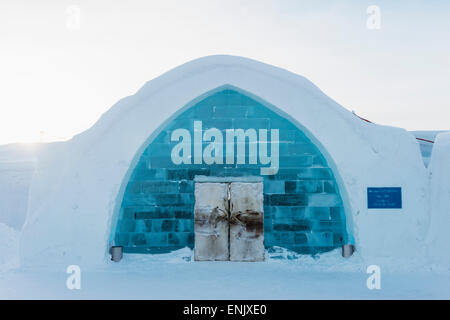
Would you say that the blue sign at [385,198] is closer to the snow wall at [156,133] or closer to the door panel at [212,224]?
the snow wall at [156,133]

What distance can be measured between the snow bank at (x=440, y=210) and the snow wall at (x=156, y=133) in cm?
14

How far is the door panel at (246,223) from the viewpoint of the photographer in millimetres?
6953

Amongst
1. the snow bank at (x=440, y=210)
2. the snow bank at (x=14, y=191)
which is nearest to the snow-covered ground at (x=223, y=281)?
the snow bank at (x=440, y=210)

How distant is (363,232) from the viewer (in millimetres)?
6848

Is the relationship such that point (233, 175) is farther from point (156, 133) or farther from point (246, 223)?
point (156, 133)

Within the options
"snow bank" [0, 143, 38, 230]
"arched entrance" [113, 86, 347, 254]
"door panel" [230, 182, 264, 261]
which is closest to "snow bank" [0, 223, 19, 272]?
"arched entrance" [113, 86, 347, 254]

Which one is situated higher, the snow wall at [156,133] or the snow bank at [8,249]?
the snow wall at [156,133]

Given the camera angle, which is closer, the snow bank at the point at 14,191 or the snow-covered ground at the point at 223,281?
the snow-covered ground at the point at 223,281

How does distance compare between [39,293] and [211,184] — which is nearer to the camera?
[39,293]

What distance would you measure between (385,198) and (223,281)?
3509 mm

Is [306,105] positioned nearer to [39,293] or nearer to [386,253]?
[386,253]

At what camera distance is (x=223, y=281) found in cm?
599
